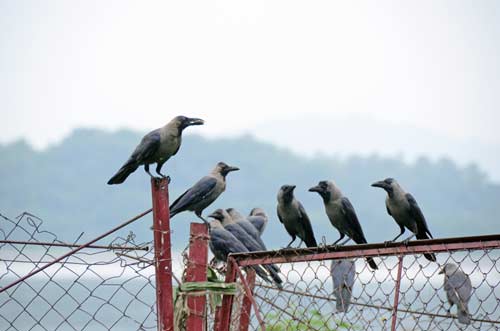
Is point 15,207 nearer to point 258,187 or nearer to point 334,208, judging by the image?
point 258,187

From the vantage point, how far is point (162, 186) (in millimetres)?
4523

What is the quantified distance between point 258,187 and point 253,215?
72584mm

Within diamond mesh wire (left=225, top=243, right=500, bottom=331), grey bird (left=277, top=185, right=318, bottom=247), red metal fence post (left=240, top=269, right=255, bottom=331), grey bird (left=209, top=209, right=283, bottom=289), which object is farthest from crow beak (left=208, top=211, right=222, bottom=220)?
red metal fence post (left=240, top=269, right=255, bottom=331)

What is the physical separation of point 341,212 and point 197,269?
180 inches

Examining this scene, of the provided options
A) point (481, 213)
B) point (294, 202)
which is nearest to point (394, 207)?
point (294, 202)

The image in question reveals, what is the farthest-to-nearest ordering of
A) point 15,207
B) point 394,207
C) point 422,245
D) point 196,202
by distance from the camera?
1. point 15,207
2. point 196,202
3. point 394,207
4. point 422,245

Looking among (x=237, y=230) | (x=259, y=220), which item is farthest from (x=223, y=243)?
(x=259, y=220)

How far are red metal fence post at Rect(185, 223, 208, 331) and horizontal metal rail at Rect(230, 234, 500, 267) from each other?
0.50 ft

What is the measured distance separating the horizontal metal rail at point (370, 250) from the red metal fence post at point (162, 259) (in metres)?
0.32

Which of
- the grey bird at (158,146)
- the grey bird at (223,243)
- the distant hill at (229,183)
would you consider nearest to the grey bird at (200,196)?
the grey bird at (223,243)

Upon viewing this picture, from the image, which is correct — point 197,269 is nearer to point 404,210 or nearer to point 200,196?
point 404,210

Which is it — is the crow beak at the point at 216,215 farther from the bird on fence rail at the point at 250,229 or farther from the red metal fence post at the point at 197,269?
the red metal fence post at the point at 197,269

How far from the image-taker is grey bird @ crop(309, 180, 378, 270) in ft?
29.0

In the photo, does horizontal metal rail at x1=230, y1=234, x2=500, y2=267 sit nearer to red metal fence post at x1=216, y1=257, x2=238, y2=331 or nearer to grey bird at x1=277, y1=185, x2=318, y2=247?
red metal fence post at x1=216, y1=257, x2=238, y2=331
